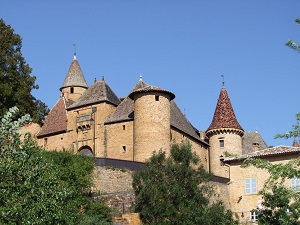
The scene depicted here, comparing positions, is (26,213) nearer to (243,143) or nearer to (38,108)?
(38,108)

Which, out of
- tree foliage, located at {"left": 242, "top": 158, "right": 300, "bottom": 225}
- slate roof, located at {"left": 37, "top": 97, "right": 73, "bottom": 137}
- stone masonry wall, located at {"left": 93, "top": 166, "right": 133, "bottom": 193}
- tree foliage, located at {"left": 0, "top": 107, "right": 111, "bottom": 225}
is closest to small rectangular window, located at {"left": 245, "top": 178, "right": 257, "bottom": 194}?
stone masonry wall, located at {"left": 93, "top": 166, "right": 133, "bottom": 193}

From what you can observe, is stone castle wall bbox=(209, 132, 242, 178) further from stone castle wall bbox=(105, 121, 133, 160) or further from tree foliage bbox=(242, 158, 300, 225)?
tree foliage bbox=(242, 158, 300, 225)

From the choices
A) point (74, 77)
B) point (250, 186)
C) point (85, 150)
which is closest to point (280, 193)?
point (250, 186)

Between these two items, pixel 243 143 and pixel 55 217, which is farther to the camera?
pixel 243 143

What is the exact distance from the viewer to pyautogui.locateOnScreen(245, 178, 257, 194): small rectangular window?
4116 centimetres

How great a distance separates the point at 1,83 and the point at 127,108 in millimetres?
9878

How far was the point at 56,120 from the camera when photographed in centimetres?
5369

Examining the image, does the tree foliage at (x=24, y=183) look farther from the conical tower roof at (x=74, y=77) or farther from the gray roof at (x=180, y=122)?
the conical tower roof at (x=74, y=77)

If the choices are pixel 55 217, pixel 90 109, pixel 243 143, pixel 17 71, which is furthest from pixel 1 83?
pixel 55 217

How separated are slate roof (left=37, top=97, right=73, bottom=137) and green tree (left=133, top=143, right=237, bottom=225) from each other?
2091cm

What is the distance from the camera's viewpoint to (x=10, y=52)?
47.8 m

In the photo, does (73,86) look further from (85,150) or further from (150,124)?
(150,124)

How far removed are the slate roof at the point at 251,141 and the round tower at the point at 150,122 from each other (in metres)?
12.9

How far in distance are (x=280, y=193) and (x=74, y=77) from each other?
147ft
